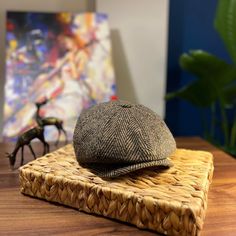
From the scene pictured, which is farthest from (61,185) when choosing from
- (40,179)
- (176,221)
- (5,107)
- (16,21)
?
(16,21)

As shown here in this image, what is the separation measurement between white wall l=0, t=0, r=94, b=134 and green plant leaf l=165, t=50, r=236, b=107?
17.5 inches

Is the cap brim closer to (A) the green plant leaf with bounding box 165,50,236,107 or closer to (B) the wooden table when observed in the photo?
(B) the wooden table

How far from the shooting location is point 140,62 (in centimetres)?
135

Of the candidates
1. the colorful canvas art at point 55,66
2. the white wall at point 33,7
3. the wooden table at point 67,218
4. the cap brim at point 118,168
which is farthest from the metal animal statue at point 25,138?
the white wall at point 33,7

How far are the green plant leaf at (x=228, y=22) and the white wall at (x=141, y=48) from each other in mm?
208

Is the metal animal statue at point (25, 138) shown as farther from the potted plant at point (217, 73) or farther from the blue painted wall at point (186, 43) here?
the blue painted wall at point (186, 43)

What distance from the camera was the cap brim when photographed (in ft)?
1.83

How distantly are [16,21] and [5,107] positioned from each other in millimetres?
306

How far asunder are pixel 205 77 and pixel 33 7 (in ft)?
2.36

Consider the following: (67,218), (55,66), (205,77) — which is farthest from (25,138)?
(205,77)

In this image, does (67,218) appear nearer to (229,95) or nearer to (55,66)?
(55,66)

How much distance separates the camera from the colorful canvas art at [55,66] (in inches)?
46.1

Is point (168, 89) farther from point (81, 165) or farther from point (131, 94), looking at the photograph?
point (81, 165)

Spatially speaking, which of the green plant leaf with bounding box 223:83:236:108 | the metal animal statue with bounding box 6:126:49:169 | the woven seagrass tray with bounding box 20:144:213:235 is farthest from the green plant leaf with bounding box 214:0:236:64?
the metal animal statue with bounding box 6:126:49:169
